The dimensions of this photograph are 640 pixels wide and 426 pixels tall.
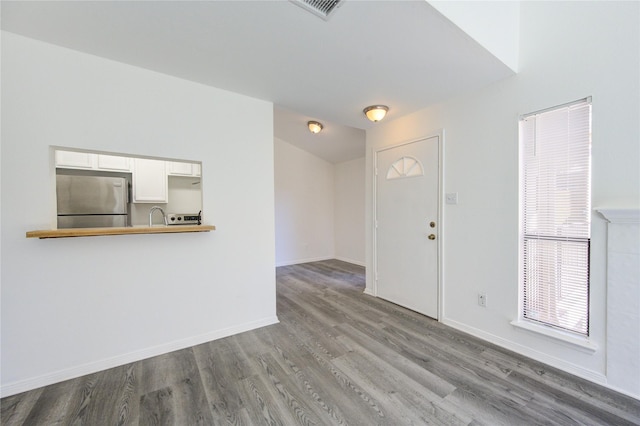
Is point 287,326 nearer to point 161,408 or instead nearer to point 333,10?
point 161,408

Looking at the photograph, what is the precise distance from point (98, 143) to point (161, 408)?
1.95 metres

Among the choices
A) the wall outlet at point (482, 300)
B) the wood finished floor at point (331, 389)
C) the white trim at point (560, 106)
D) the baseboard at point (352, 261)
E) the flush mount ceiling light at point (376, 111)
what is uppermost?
the flush mount ceiling light at point (376, 111)

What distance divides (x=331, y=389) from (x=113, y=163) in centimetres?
400

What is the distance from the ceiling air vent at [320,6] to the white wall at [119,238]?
1.37 meters

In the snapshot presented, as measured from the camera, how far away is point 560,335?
1970mm

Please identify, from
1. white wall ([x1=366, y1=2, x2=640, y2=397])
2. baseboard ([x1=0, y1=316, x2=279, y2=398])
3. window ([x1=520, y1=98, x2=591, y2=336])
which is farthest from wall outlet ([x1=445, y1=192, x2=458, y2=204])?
baseboard ([x1=0, y1=316, x2=279, y2=398])

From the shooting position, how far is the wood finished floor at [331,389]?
5.07 ft

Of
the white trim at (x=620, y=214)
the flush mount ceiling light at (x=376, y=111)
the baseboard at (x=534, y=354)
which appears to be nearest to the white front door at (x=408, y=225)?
the baseboard at (x=534, y=354)

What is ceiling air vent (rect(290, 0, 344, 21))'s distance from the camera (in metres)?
1.46

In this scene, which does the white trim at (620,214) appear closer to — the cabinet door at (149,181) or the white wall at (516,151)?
the white wall at (516,151)

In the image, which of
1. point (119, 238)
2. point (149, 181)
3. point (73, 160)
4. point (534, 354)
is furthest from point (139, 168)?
point (534, 354)

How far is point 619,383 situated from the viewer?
5.65 feet

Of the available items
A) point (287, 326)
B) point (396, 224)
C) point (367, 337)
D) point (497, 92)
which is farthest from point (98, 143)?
point (497, 92)

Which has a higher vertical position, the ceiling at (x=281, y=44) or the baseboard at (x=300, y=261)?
the ceiling at (x=281, y=44)
